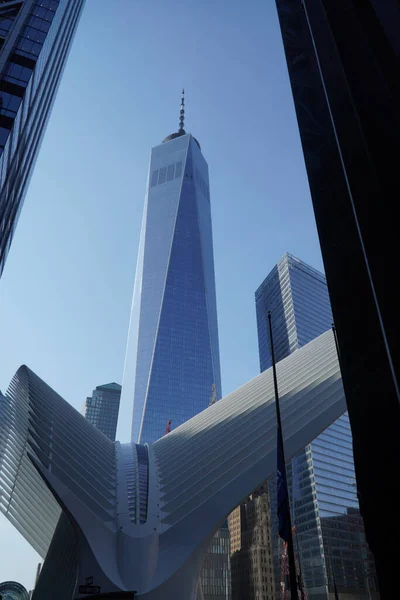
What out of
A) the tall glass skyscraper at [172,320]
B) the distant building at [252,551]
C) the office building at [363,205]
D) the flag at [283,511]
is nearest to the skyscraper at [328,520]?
the distant building at [252,551]

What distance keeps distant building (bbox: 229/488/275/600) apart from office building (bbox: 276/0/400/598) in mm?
110282

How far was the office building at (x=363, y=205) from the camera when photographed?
6.96m

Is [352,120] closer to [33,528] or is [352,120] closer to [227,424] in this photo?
[227,424]

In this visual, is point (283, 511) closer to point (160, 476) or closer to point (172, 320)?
point (160, 476)

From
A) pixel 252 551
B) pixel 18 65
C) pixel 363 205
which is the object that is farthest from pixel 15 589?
pixel 363 205

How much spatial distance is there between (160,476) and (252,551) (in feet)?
292

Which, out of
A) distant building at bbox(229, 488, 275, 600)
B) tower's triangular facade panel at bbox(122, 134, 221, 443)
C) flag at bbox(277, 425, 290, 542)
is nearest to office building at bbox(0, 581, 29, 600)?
distant building at bbox(229, 488, 275, 600)

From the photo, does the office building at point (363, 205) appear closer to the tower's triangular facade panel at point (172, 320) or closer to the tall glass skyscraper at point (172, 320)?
the tall glass skyscraper at point (172, 320)

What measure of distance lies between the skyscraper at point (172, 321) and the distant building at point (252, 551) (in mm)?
39275

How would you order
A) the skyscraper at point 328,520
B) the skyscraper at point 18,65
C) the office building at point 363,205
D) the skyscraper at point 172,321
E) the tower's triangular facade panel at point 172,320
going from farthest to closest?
1. the tower's triangular facade panel at point 172,320
2. the skyscraper at point 172,321
3. the skyscraper at point 328,520
4. the skyscraper at point 18,65
5. the office building at point 363,205

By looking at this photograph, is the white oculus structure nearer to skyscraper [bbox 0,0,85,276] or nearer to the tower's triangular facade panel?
skyscraper [bbox 0,0,85,276]

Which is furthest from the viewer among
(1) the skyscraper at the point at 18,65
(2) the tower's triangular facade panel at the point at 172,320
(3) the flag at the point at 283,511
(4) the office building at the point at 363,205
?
(2) the tower's triangular facade panel at the point at 172,320

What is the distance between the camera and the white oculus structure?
22.8 m

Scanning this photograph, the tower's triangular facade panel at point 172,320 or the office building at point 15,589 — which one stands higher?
the tower's triangular facade panel at point 172,320
